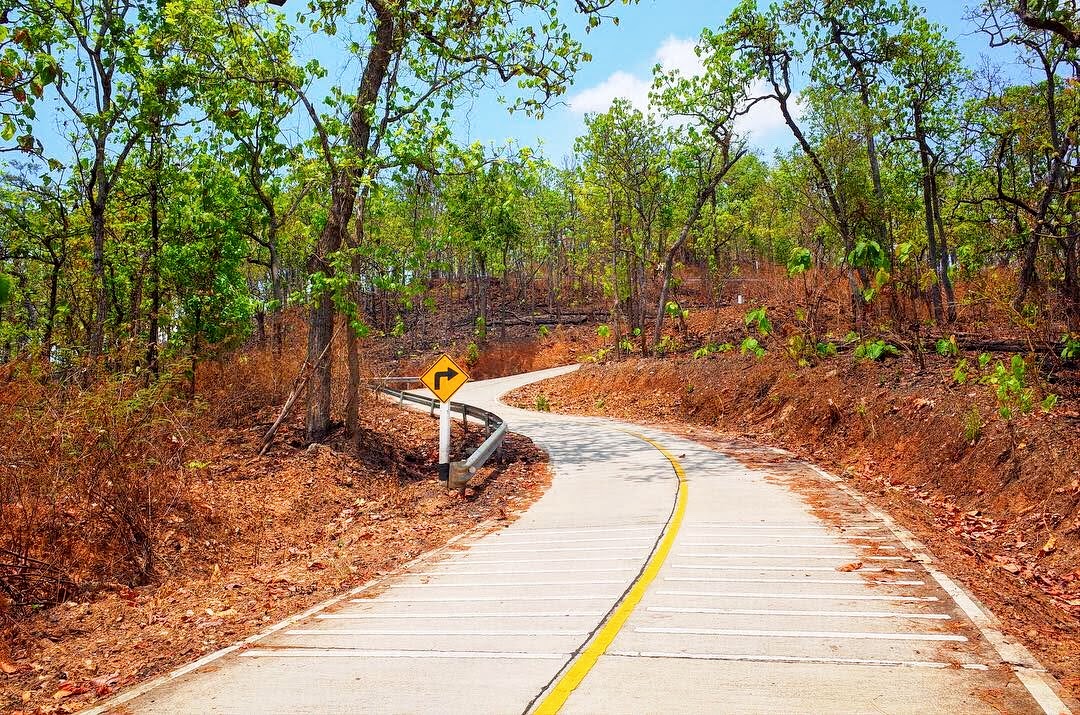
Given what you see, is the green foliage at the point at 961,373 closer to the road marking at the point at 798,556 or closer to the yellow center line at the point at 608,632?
the yellow center line at the point at 608,632

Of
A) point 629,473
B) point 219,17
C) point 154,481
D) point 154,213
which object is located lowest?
point 629,473

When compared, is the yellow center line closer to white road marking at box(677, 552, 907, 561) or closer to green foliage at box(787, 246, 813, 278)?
white road marking at box(677, 552, 907, 561)

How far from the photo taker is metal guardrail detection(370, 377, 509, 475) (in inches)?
566

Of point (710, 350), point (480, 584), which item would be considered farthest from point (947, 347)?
point (480, 584)

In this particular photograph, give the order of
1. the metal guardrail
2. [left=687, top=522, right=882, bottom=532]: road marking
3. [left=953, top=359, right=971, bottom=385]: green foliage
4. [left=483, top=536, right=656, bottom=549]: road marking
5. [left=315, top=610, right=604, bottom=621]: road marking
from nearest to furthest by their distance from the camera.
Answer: [left=315, top=610, right=604, bottom=621]: road marking < [left=483, top=536, right=656, bottom=549]: road marking < [left=687, top=522, right=882, bottom=532]: road marking < the metal guardrail < [left=953, top=359, right=971, bottom=385]: green foliage

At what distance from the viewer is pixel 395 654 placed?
607 cm

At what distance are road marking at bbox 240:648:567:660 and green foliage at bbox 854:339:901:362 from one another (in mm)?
15252

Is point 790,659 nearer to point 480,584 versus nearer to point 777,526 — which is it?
point 480,584

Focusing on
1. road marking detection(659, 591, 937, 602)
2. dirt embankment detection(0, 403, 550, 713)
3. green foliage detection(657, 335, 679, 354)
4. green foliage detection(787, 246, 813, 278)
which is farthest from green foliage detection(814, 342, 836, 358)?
road marking detection(659, 591, 937, 602)

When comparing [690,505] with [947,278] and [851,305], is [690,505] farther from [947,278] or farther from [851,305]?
[947,278]

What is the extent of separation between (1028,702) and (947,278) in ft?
64.3

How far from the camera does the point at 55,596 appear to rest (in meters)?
8.55

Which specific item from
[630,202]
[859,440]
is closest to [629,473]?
[859,440]

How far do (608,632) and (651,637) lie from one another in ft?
1.16
